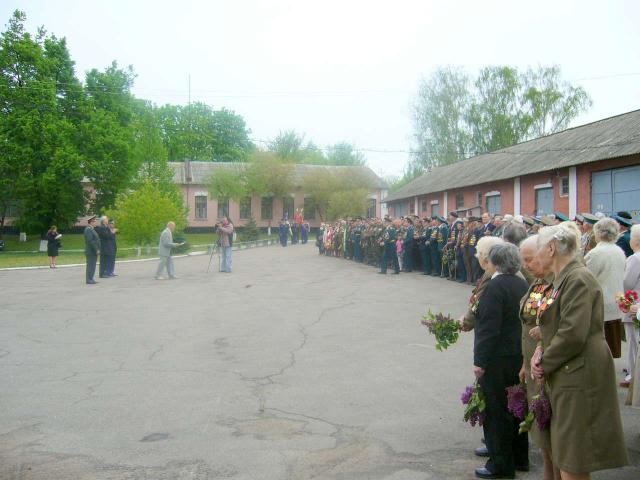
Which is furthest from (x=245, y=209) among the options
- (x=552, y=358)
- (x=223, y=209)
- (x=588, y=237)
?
(x=552, y=358)

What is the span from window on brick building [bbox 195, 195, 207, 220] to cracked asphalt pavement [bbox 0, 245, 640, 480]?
48.5 meters

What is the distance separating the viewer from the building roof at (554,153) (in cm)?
2428

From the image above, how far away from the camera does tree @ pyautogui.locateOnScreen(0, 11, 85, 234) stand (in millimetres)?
41625

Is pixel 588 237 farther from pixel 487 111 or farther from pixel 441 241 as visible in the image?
pixel 487 111

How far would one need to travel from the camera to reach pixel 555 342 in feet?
11.1

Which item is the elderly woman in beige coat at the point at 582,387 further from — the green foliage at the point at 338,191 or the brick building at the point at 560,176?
the green foliage at the point at 338,191

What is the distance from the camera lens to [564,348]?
3355 mm

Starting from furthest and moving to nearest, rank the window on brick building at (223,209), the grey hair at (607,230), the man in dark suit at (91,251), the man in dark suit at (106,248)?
the window on brick building at (223,209)
the man in dark suit at (106,248)
the man in dark suit at (91,251)
the grey hair at (607,230)

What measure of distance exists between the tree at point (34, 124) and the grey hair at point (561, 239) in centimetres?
4282

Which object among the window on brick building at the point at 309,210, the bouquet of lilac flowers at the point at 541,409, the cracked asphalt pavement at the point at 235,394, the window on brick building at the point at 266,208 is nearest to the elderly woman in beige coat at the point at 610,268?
the cracked asphalt pavement at the point at 235,394

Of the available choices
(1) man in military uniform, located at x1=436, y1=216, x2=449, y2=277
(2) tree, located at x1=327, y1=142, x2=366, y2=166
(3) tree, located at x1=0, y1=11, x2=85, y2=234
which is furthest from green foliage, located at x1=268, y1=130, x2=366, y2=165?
(1) man in military uniform, located at x1=436, y1=216, x2=449, y2=277

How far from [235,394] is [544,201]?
2535 centimetres

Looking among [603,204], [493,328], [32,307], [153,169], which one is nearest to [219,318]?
[32,307]

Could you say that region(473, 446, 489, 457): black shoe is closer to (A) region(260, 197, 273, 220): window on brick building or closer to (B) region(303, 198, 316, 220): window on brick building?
(B) region(303, 198, 316, 220): window on brick building
